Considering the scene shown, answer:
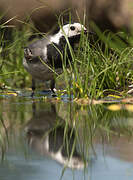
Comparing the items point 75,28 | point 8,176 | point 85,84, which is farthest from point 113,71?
point 8,176

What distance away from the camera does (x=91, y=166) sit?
2.17 meters

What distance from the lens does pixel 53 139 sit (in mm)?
2902

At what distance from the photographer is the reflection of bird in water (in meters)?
2.37

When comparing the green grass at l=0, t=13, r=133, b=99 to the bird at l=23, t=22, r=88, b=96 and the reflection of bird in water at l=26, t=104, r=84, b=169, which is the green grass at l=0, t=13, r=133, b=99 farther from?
the reflection of bird in water at l=26, t=104, r=84, b=169

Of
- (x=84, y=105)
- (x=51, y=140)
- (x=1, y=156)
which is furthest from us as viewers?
(x=84, y=105)

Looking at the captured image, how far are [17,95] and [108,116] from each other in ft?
8.99

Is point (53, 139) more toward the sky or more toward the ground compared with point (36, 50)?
more toward the ground

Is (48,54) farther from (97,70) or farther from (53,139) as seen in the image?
(53,139)

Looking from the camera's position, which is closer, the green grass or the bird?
the green grass

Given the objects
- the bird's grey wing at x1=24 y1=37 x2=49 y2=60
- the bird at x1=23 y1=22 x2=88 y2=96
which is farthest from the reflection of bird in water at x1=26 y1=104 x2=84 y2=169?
the bird's grey wing at x1=24 y1=37 x2=49 y2=60

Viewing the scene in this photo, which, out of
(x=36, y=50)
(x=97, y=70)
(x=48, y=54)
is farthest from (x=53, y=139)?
(x=36, y=50)

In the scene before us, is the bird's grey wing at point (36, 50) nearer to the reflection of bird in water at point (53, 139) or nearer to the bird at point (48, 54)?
the bird at point (48, 54)

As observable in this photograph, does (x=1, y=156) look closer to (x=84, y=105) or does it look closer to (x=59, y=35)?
(x=84, y=105)

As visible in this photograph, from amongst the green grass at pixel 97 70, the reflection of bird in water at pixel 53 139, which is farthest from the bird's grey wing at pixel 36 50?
the reflection of bird in water at pixel 53 139
